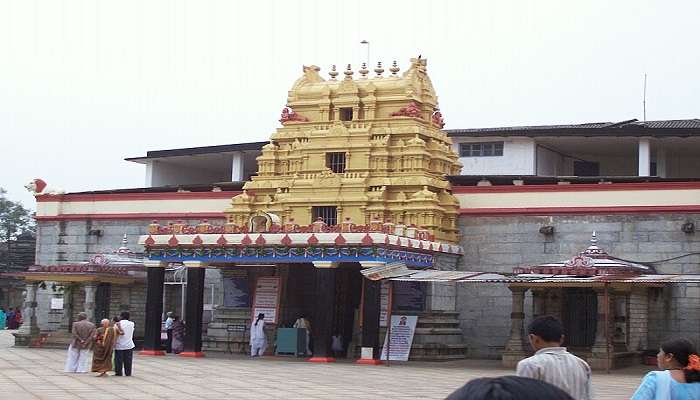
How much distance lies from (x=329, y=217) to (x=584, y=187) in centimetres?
699

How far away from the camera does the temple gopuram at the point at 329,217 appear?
93.7 ft

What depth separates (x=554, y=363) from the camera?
706cm

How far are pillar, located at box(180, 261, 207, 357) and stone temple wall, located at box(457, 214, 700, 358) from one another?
6.94 metres

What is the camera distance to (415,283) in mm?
29391

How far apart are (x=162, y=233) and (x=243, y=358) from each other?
393 cm

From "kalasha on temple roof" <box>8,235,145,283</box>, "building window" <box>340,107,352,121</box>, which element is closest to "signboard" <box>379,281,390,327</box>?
"building window" <box>340,107,352,121</box>

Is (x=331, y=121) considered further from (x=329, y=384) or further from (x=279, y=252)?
(x=329, y=384)

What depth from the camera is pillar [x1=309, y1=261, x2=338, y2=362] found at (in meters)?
27.4

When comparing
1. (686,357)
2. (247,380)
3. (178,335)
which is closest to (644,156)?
(178,335)

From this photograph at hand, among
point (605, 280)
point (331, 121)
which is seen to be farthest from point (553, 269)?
point (331, 121)

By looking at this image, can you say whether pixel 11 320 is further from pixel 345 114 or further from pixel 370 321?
pixel 370 321

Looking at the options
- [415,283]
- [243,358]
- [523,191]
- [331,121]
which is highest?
[331,121]

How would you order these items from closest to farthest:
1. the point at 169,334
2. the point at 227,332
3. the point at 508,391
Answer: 1. the point at 508,391
2. the point at 169,334
3. the point at 227,332

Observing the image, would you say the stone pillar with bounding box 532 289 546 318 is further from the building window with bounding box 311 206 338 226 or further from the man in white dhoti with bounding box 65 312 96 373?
the man in white dhoti with bounding box 65 312 96 373
